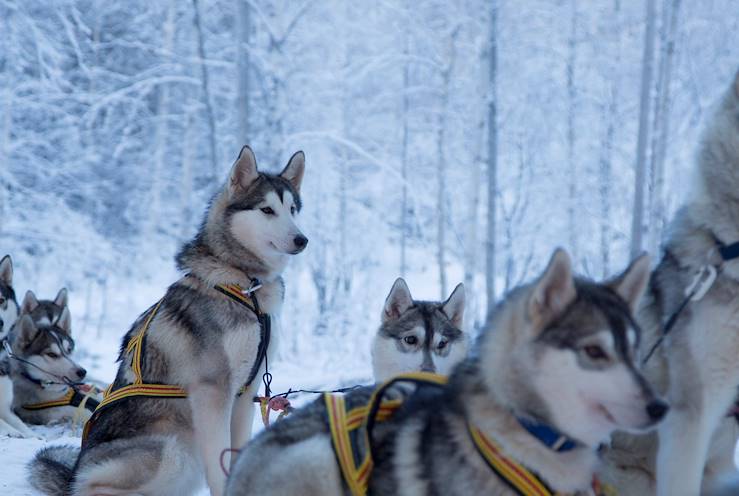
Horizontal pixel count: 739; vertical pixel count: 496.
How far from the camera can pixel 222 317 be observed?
3934 mm

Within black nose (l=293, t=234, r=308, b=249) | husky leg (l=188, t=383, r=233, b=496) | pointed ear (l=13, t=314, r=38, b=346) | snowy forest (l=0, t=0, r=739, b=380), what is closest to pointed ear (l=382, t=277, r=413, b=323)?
black nose (l=293, t=234, r=308, b=249)

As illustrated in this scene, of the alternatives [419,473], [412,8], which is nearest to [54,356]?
[419,473]

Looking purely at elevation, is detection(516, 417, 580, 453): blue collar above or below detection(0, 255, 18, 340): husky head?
above

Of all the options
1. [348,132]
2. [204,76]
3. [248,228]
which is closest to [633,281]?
[248,228]

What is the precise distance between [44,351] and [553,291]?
5.71m

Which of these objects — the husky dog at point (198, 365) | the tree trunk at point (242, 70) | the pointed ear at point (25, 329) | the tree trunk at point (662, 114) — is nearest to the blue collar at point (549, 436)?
the husky dog at point (198, 365)

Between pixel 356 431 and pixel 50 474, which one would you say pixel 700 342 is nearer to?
pixel 356 431

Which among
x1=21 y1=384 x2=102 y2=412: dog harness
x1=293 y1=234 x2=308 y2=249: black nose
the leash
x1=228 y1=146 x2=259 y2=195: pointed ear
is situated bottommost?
x1=21 y1=384 x2=102 y2=412: dog harness

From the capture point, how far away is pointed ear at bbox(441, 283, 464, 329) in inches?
196

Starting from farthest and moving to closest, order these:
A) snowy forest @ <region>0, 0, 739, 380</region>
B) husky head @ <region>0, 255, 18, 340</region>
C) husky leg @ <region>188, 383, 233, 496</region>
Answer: snowy forest @ <region>0, 0, 739, 380</region>
husky head @ <region>0, 255, 18, 340</region>
husky leg @ <region>188, 383, 233, 496</region>

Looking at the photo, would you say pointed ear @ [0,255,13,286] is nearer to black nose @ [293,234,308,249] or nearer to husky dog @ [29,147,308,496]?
husky dog @ [29,147,308,496]

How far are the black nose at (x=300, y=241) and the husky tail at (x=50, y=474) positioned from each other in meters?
1.65

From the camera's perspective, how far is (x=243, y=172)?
4340 mm

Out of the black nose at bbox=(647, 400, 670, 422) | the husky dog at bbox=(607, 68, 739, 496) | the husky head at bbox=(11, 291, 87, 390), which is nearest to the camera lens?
the black nose at bbox=(647, 400, 670, 422)
